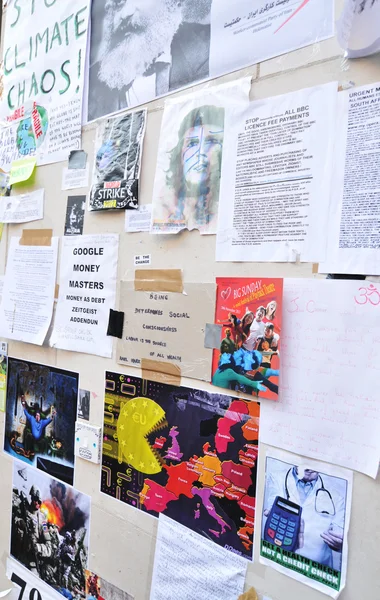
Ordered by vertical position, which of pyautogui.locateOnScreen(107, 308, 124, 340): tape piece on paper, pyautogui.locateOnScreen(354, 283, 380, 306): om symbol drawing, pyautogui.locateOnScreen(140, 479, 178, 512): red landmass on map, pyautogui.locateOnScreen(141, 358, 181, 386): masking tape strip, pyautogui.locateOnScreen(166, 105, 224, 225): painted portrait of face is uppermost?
pyautogui.locateOnScreen(166, 105, 224, 225): painted portrait of face

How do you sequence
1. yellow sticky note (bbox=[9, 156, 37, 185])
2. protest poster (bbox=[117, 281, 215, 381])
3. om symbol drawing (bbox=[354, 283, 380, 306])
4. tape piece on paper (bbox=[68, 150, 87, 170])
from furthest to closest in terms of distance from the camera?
yellow sticky note (bbox=[9, 156, 37, 185]) → tape piece on paper (bbox=[68, 150, 87, 170]) → protest poster (bbox=[117, 281, 215, 381]) → om symbol drawing (bbox=[354, 283, 380, 306])

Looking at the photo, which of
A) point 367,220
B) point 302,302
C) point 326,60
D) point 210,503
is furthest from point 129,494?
point 326,60

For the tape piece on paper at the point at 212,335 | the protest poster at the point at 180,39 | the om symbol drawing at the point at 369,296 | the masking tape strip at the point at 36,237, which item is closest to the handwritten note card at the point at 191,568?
the tape piece on paper at the point at 212,335

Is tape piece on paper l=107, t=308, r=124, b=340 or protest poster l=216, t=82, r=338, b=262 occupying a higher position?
protest poster l=216, t=82, r=338, b=262

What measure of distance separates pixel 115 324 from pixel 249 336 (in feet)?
Result: 1.17

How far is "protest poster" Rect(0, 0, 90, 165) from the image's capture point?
3.76ft

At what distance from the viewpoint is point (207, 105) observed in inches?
35.4

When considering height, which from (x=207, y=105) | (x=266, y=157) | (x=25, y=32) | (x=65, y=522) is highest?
(x=25, y=32)

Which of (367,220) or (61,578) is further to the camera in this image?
(61,578)

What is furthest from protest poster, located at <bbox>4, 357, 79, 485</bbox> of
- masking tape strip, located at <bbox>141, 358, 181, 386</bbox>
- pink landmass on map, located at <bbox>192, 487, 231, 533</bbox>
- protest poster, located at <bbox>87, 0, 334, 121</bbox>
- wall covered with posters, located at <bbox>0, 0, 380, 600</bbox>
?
protest poster, located at <bbox>87, 0, 334, 121</bbox>

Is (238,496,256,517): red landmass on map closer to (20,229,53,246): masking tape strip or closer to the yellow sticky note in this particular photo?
(20,229,53,246): masking tape strip

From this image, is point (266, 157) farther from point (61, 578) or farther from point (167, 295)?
point (61, 578)

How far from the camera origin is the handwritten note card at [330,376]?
2.31 feet

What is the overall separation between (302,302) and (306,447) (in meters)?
0.25
